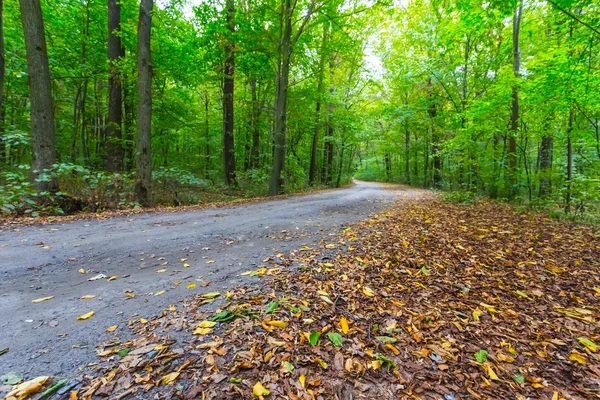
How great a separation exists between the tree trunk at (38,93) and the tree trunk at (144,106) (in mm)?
1706

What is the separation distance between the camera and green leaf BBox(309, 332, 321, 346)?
1869 millimetres

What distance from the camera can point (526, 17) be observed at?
864 centimetres

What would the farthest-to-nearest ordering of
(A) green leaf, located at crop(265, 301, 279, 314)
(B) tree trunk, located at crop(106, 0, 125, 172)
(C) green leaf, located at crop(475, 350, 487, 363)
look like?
(B) tree trunk, located at crop(106, 0, 125, 172)
(A) green leaf, located at crop(265, 301, 279, 314)
(C) green leaf, located at crop(475, 350, 487, 363)

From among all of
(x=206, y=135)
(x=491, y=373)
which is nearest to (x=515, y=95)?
(x=491, y=373)

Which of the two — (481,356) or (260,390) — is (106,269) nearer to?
(260,390)

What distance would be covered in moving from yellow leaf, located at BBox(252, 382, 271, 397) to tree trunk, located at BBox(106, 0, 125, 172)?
1002 cm

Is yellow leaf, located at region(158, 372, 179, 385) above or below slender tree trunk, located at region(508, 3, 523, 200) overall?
below

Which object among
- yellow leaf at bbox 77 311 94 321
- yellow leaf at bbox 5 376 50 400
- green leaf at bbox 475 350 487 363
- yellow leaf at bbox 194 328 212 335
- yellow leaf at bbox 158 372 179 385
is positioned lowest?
green leaf at bbox 475 350 487 363

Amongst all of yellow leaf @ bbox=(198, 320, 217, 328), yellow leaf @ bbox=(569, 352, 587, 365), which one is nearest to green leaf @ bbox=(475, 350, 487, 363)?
yellow leaf @ bbox=(569, 352, 587, 365)

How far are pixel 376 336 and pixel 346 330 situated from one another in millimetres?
231

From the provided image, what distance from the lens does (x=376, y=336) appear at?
2020mm

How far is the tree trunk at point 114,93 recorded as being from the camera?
348 inches

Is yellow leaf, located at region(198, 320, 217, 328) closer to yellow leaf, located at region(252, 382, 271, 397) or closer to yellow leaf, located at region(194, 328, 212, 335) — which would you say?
yellow leaf, located at region(194, 328, 212, 335)

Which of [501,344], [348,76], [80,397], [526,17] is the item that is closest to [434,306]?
[501,344]
